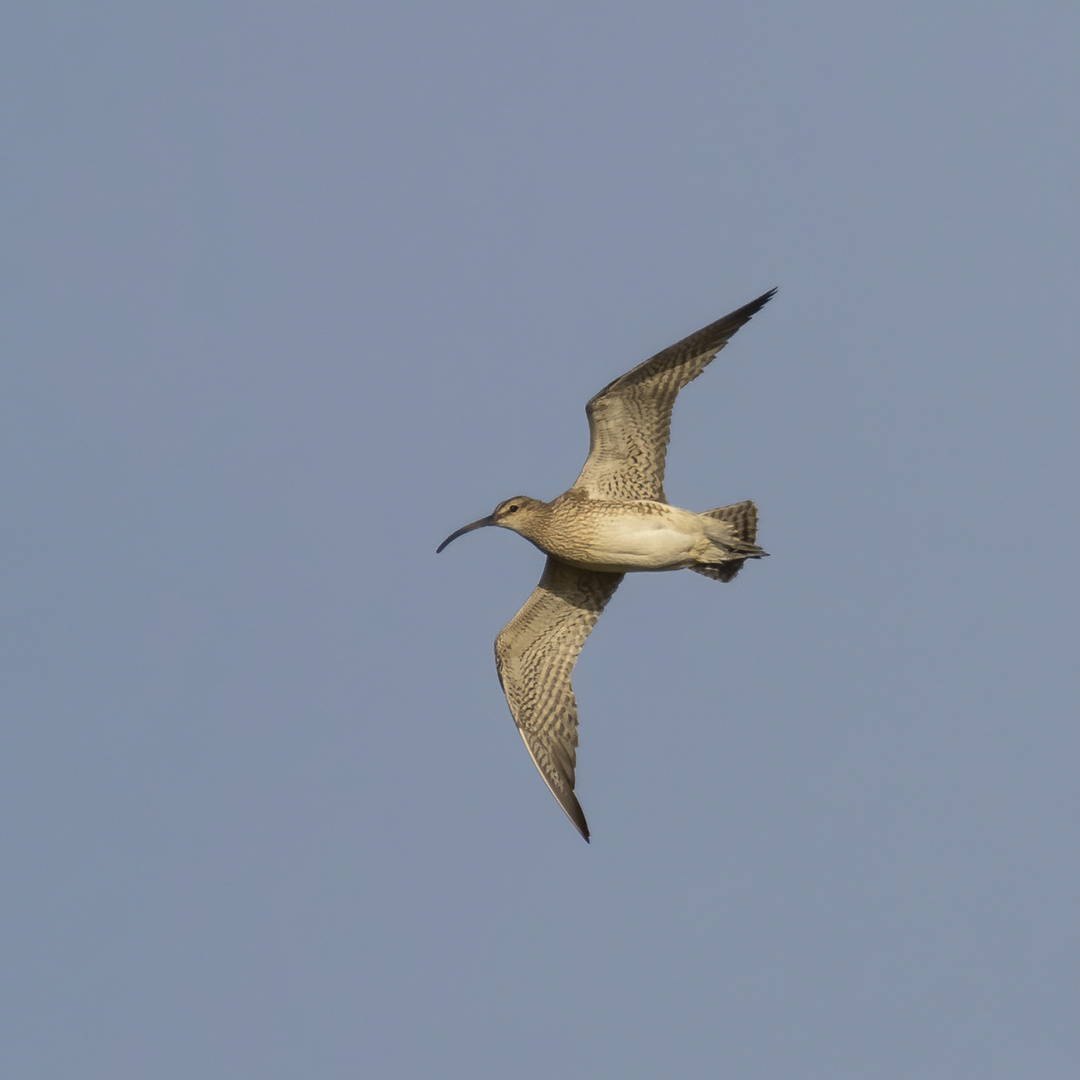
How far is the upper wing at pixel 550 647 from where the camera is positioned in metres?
17.2

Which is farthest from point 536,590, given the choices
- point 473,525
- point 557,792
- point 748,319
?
point 748,319

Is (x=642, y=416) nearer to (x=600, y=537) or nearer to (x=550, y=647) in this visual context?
(x=600, y=537)

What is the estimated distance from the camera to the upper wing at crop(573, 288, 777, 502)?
1553 cm

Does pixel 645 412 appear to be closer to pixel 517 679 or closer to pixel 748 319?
pixel 748 319

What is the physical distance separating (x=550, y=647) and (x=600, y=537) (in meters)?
1.99

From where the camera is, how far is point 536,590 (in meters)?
17.4

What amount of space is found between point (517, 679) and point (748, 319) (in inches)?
194

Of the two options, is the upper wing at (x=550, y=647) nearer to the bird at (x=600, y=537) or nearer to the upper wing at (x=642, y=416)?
the bird at (x=600, y=537)

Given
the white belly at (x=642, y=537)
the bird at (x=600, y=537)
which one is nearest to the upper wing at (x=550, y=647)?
the bird at (x=600, y=537)

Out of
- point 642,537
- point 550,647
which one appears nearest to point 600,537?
point 642,537

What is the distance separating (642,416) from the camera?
52.5 ft

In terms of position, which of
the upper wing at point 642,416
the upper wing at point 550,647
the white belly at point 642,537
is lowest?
the upper wing at point 550,647

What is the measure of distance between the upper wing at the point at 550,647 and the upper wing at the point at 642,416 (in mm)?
1404

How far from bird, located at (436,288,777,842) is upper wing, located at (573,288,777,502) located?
11 millimetres
